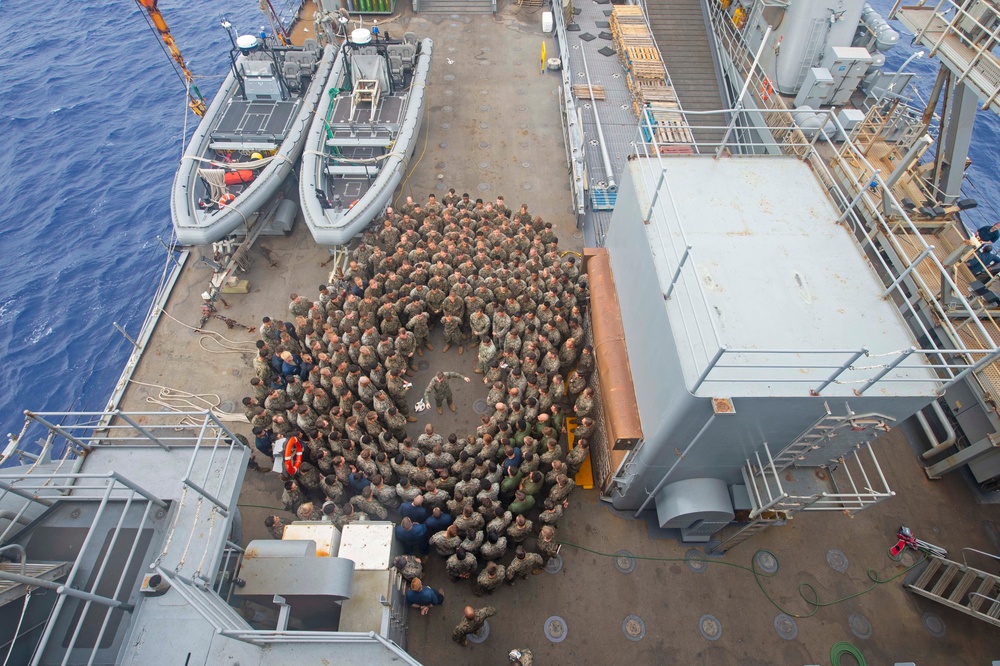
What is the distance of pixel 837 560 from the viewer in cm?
1018

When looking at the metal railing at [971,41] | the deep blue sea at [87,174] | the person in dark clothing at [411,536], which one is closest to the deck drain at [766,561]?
the person in dark clothing at [411,536]

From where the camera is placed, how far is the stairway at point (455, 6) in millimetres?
23141

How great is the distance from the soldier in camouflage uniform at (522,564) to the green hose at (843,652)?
17.7ft

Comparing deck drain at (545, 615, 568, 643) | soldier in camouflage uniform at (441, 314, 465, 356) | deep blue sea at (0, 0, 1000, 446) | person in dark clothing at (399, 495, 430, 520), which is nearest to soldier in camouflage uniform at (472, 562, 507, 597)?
deck drain at (545, 615, 568, 643)

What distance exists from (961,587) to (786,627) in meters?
3.26

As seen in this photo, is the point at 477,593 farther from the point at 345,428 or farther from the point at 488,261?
the point at 488,261

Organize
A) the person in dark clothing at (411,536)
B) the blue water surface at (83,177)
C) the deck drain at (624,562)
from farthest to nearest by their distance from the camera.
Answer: the blue water surface at (83,177), the deck drain at (624,562), the person in dark clothing at (411,536)

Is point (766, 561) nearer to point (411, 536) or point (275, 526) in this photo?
point (411, 536)

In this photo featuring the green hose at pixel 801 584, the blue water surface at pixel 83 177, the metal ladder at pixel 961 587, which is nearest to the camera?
the metal ladder at pixel 961 587

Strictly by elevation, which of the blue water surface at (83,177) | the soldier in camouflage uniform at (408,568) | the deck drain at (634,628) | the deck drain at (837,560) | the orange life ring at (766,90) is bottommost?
the blue water surface at (83,177)

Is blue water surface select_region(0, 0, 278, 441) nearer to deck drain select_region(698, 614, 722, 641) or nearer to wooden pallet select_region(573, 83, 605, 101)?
wooden pallet select_region(573, 83, 605, 101)

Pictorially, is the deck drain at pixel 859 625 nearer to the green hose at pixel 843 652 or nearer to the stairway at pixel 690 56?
the green hose at pixel 843 652

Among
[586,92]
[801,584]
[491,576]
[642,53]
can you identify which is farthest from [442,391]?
[642,53]

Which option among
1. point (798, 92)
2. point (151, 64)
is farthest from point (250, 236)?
point (151, 64)
